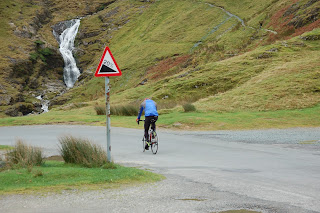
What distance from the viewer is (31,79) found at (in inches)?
2751

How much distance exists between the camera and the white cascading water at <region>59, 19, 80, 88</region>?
7501 centimetres

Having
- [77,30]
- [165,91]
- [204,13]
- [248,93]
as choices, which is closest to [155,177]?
[248,93]

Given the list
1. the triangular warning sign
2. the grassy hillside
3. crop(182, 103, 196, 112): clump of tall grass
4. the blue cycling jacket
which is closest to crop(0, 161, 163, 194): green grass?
the triangular warning sign

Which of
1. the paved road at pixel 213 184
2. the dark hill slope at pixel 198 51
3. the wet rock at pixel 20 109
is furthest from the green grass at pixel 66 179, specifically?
the wet rock at pixel 20 109

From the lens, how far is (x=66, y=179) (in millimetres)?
7344

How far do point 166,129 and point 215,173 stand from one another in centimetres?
1271

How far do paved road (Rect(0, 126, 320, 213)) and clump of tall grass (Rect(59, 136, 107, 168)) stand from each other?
5.11 ft

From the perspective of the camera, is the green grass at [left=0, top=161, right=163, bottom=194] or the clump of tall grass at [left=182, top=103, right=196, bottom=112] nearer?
the green grass at [left=0, top=161, right=163, bottom=194]

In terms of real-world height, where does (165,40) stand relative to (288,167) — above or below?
above

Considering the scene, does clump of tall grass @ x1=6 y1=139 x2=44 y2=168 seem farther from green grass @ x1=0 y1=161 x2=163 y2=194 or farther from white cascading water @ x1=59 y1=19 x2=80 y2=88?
white cascading water @ x1=59 y1=19 x2=80 y2=88

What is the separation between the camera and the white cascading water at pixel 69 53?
7501 centimetres


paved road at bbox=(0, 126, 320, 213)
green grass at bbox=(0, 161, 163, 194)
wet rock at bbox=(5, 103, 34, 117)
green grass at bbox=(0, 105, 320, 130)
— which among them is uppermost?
wet rock at bbox=(5, 103, 34, 117)

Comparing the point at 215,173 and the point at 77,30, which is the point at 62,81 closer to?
the point at 77,30

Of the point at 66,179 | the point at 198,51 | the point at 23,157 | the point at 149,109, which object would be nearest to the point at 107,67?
the point at 66,179
